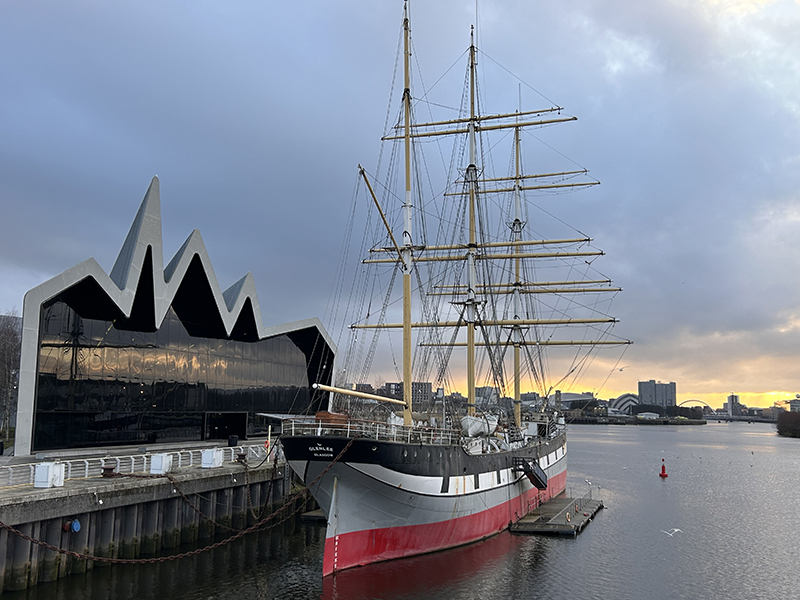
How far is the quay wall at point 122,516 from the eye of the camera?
744 inches

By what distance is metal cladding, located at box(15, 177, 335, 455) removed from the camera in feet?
94.9

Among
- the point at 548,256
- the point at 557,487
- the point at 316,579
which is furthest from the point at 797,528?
the point at 316,579

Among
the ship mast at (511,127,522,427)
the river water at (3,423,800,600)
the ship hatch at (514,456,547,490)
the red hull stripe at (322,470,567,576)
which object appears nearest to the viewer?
the river water at (3,423,800,600)

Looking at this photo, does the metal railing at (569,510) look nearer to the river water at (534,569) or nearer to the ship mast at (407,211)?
the river water at (534,569)

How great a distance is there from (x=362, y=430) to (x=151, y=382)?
17.5 meters

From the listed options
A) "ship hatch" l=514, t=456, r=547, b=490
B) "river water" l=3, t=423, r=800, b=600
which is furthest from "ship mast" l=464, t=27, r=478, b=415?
"river water" l=3, t=423, r=800, b=600

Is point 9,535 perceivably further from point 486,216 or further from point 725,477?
point 725,477

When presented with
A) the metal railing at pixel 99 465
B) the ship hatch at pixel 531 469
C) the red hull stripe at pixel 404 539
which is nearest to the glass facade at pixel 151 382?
the metal railing at pixel 99 465

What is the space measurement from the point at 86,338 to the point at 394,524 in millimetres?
19184

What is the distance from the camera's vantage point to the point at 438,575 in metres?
23.7

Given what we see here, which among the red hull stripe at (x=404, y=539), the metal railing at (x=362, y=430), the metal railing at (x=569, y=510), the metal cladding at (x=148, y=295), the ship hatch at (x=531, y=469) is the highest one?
the metal cladding at (x=148, y=295)

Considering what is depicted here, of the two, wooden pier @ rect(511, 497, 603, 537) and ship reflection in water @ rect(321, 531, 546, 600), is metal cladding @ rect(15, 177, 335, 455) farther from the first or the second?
wooden pier @ rect(511, 497, 603, 537)

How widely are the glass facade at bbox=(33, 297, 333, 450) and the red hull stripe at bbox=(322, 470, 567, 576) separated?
5.73 metres

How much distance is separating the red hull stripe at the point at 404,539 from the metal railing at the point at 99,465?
8419mm
